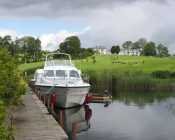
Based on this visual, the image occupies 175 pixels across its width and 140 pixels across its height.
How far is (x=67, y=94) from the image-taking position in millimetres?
44156

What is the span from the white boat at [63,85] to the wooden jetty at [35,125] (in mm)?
8901

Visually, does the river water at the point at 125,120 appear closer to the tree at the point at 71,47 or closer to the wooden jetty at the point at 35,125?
the wooden jetty at the point at 35,125

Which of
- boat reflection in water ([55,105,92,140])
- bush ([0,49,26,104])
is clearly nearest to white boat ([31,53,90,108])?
boat reflection in water ([55,105,92,140])

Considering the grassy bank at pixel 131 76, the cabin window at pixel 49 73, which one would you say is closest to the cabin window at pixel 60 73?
the cabin window at pixel 49 73

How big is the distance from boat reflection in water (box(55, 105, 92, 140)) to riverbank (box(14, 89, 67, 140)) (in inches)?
113

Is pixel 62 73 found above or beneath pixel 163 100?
above

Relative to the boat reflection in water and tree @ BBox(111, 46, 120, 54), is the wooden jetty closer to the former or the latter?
the boat reflection in water

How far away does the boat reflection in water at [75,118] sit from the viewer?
119 ft

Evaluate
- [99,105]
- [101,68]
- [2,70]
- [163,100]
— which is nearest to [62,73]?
[99,105]

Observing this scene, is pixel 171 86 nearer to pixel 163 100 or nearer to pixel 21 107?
pixel 163 100

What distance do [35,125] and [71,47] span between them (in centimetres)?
14052

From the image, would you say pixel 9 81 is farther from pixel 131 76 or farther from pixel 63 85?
pixel 131 76

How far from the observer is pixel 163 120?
4275cm

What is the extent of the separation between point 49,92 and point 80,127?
949 cm
